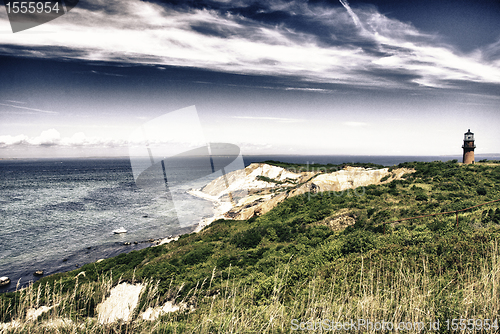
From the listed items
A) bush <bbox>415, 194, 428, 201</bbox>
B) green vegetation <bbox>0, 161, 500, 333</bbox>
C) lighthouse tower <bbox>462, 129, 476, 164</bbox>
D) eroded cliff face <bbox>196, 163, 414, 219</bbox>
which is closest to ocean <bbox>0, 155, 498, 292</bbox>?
eroded cliff face <bbox>196, 163, 414, 219</bbox>

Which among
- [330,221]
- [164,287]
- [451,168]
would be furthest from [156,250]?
[451,168]

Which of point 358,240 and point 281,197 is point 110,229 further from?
point 358,240

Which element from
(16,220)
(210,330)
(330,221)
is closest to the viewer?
(210,330)

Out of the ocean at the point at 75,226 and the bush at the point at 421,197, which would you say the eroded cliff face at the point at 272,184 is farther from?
the ocean at the point at 75,226

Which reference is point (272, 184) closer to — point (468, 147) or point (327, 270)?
point (468, 147)

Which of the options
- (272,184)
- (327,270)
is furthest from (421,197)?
(272,184)

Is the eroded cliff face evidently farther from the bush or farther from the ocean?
Answer: the ocean

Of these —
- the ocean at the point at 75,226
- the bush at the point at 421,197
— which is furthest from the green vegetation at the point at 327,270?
the ocean at the point at 75,226
